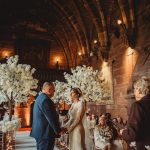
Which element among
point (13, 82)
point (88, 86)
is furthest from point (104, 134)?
point (88, 86)

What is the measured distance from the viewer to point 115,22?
14.9 meters

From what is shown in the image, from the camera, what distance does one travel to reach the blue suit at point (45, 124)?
4.56m

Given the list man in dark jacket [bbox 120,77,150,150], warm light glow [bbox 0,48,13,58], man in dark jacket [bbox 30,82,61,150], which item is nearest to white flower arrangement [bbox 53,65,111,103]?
warm light glow [bbox 0,48,13,58]

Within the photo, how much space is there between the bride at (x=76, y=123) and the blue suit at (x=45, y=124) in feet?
A: 3.21

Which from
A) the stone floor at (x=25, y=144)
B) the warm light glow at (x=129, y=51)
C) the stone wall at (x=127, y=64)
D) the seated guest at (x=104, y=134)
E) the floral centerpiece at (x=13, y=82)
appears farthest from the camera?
the warm light glow at (x=129, y=51)

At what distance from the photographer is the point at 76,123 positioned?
562cm

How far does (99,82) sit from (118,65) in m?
1.58

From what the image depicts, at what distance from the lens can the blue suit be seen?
15.0 ft

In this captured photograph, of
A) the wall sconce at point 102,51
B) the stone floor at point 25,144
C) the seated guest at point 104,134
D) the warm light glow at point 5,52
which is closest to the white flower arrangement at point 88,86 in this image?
the wall sconce at point 102,51

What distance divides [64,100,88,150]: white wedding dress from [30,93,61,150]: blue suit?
0.98m

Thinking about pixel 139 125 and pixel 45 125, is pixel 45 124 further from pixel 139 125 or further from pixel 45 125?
pixel 139 125

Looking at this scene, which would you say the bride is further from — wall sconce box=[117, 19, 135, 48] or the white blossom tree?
wall sconce box=[117, 19, 135, 48]

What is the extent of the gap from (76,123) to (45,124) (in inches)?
44.0

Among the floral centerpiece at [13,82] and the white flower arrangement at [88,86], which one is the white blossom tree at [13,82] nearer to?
the floral centerpiece at [13,82]
